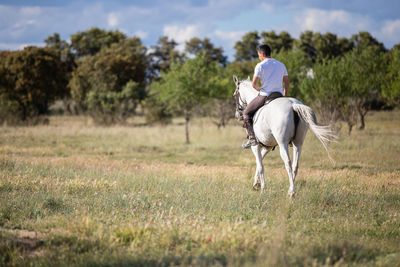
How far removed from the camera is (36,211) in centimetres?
600

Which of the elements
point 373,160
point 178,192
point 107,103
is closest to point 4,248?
point 178,192

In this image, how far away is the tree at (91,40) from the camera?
62.7 meters

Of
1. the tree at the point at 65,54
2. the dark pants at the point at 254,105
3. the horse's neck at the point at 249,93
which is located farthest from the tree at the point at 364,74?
Result: the tree at the point at 65,54

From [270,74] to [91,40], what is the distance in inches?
2456

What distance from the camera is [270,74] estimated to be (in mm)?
8188

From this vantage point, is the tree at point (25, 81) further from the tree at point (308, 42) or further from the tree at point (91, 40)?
the tree at point (308, 42)

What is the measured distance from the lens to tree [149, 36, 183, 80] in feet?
236

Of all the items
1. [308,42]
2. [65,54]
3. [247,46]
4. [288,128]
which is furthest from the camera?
[247,46]

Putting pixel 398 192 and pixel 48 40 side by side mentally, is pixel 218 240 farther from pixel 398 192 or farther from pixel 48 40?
pixel 48 40

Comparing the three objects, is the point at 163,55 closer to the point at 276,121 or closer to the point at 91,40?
the point at 91,40

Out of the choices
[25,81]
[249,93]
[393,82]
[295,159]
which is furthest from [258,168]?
[25,81]

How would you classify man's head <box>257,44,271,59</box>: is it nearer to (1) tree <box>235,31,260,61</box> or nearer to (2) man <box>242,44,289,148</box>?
(2) man <box>242,44,289,148</box>

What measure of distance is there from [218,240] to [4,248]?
2833 millimetres

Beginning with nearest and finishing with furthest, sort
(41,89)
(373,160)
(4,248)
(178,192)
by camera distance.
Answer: (4,248), (178,192), (373,160), (41,89)
